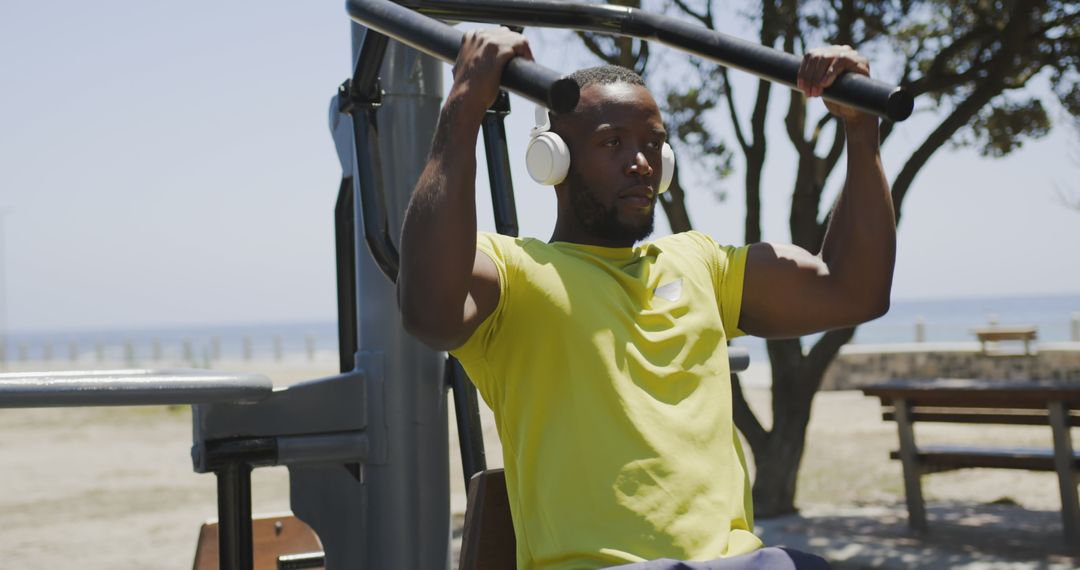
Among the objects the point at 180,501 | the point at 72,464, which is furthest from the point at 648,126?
the point at 72,464

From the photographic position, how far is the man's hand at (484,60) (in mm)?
1480

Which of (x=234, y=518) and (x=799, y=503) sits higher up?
(x=234, y=518)

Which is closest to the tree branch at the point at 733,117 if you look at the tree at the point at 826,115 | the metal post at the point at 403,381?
the tree at the point at 826,115

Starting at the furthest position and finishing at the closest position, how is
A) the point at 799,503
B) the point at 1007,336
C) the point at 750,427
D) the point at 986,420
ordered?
the point at 1007,336 → the point at 799,503 → the point at 750,427 → the point at 986,420

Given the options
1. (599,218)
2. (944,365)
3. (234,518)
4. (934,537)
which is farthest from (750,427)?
(944,365)

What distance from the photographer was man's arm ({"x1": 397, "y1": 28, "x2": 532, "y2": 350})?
4.95ft

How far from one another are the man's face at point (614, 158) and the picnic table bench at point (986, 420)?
4.45m

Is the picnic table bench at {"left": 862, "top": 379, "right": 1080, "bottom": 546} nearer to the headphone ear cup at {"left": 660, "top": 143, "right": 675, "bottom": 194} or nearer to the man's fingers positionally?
the headphone ear cup at {"left": 660, "top": 143, "right": 675, "bottom": 194}

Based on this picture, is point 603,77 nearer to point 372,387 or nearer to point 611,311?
point 611,311

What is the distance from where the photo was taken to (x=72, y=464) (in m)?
10.1

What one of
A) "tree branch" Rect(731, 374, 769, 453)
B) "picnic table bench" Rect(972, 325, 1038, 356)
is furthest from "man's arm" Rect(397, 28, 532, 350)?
"picnic table bench" Rect(972, 325, 1038, 356)

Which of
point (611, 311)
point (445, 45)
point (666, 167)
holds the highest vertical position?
point (445, 45)

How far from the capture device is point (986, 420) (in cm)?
605

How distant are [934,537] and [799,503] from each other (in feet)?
4.96
